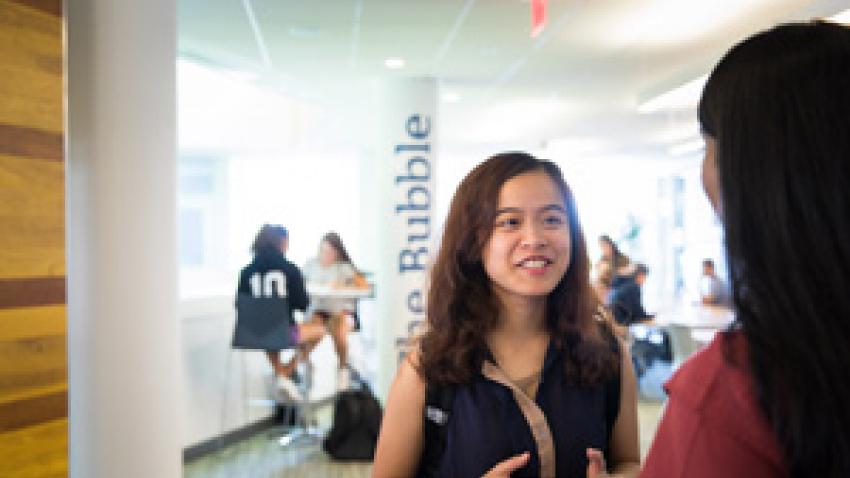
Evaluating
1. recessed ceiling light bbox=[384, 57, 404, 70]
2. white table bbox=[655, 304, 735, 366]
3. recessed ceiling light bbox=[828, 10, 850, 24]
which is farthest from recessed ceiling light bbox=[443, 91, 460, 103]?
recessed ceiling light bbox=[828, 10, 850, 24]

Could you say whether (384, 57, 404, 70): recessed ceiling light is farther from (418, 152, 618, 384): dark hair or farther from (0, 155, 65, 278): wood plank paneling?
(418, 152, 618, 384): dark hair

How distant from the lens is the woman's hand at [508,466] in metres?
1.09

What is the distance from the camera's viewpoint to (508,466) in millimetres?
1093

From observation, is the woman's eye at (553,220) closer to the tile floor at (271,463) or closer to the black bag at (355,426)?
the tile floor at (271,463)

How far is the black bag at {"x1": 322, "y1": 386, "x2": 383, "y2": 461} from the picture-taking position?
4.73 meters

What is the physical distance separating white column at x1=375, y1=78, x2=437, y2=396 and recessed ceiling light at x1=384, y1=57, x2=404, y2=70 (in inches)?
14.9

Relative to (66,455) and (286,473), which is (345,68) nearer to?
(286,473)

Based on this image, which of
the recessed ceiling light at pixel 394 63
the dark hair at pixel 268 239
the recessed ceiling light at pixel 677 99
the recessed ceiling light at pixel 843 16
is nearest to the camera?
Result: the recessed ceiling light at pixel 843 16

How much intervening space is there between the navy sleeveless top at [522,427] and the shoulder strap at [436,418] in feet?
0.04

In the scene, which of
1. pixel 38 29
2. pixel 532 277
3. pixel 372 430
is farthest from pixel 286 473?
pixel 532 277

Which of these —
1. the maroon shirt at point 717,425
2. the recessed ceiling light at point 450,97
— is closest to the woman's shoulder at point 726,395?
the maroon shirt at point 717,425

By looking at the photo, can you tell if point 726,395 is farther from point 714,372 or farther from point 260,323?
point 260,323

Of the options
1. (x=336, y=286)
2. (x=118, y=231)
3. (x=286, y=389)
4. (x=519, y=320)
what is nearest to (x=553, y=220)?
(x=519, y=320)

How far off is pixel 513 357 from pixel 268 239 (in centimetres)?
391
